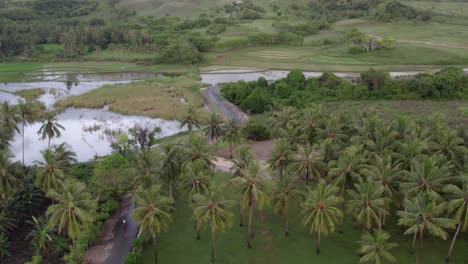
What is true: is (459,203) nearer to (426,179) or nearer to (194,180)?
(426,179)

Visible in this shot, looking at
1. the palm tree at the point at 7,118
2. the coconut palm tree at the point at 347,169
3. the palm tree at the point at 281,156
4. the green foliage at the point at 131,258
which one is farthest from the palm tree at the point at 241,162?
the palm tree at the point at 7,118

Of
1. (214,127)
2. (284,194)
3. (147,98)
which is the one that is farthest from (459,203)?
(147,98)

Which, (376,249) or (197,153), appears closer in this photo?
(376,249)

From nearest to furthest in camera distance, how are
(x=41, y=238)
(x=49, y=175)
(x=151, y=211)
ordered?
1. (x=151, y=211)
2. (x=41, y=238)
3. (x=49, y=175)

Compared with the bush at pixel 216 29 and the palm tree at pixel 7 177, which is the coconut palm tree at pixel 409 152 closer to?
the palm tree at pixel 7 177

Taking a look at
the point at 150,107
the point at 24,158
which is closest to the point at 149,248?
the point at 24,158

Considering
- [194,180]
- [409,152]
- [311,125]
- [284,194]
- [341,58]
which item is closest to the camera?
[284,194]
